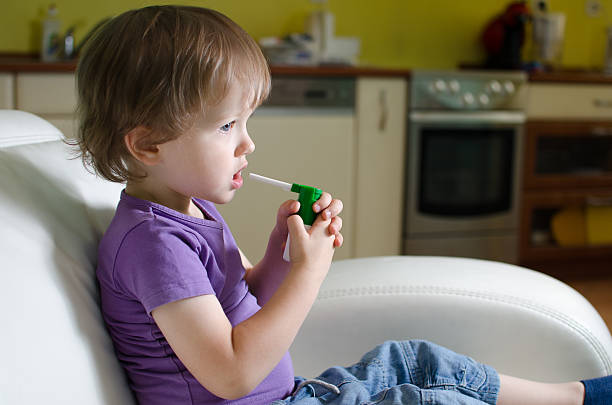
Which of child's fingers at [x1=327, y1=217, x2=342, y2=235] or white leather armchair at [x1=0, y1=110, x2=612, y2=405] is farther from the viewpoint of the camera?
child's fingers at [x1=327, y1=217, x2=342, y2=235]

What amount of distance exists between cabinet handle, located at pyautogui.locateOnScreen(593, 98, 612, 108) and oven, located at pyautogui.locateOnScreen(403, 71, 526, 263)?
16.0 inches

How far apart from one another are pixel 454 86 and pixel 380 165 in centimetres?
44

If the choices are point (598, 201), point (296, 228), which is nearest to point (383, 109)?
point (598, 201)

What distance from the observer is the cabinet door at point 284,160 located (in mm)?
2523

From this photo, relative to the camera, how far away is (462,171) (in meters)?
2.89

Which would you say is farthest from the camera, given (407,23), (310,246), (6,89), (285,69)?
(407,23)

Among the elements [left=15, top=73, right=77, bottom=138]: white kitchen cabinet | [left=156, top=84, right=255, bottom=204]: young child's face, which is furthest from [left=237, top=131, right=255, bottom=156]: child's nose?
[left=15, top=73, right=77, bottom=138]: white kitchen cabinet

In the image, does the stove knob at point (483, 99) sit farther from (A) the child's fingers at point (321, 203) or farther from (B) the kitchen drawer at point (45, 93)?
(A) the child's fingers at point (321, 203)

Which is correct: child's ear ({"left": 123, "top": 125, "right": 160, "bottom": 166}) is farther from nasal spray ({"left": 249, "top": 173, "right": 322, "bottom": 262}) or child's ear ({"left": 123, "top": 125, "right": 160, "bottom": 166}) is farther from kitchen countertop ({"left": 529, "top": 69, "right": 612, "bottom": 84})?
kitchen countertop ({"left": 529, "top": 69, "right": 612, "bottom": 84})

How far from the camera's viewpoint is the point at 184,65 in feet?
2.45

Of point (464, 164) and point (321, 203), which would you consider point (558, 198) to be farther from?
point (321, 203)

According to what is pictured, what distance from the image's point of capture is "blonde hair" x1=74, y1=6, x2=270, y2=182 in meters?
0.74

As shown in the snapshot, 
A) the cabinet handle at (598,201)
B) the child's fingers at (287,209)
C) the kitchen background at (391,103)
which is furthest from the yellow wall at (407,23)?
the child's fingers at (287,209)

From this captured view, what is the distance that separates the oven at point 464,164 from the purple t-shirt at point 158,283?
1.95 meters
